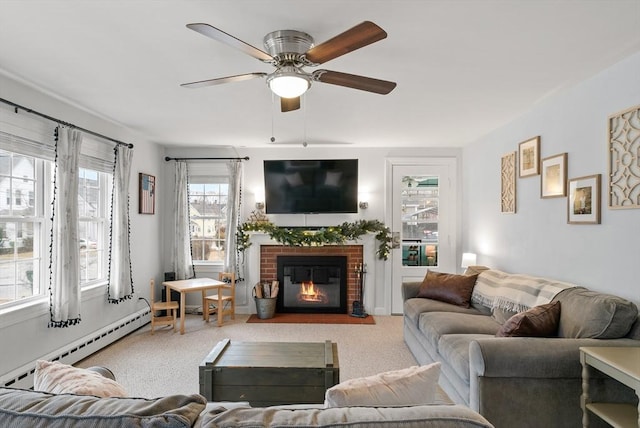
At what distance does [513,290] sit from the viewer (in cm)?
330

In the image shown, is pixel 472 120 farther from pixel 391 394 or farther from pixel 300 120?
pixel 391 394

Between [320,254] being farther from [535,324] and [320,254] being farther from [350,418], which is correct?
[350,418]

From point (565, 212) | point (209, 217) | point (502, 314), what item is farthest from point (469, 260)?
point (209, 217)

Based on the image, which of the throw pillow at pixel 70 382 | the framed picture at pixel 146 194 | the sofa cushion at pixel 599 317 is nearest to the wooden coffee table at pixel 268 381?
the throw pillow at pixel 70 382

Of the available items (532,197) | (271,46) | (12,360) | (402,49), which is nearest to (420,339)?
(532,197)

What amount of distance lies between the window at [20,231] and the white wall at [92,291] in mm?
214

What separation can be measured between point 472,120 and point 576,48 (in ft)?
5.69

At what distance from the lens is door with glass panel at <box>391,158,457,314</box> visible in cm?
556

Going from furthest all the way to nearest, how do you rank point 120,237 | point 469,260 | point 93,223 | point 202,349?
point 469,260 < point 120,237 < point 93,223 < point 202,349

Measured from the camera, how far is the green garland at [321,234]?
530cm

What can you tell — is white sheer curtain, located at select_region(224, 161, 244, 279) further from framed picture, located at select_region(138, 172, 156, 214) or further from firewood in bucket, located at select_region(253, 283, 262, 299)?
framed picture, located at select_region(138, 172, 156, 214)

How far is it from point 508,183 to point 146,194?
181 inches

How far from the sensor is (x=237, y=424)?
0.98 meters

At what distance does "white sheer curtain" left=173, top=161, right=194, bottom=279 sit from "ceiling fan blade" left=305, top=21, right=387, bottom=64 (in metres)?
4.04
